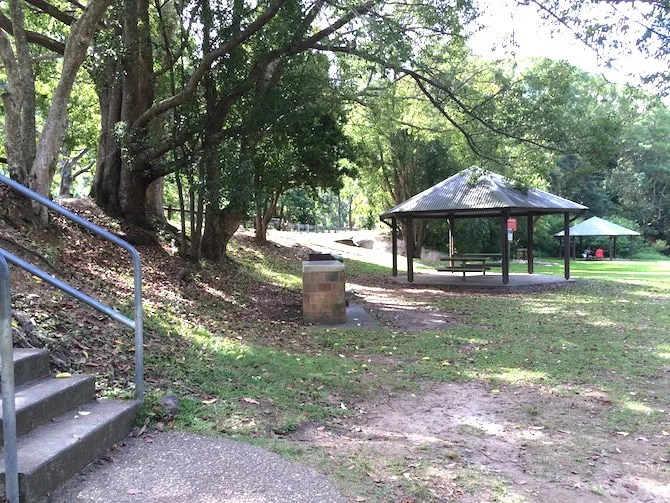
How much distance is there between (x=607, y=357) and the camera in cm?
737

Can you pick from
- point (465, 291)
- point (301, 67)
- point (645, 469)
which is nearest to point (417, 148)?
point (465, 291)

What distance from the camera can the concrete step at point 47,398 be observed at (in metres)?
3.17

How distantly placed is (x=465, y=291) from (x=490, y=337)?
7441mm

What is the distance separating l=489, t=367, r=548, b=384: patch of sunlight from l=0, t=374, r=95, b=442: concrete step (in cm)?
447

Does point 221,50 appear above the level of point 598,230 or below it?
above

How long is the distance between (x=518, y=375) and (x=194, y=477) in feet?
14.6

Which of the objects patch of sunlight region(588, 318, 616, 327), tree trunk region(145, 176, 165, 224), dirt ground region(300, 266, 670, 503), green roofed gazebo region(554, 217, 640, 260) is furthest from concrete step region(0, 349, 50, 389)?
green roofed gazebo region(554, 217, 640, 260)

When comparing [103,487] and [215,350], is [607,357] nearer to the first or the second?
[215,350]

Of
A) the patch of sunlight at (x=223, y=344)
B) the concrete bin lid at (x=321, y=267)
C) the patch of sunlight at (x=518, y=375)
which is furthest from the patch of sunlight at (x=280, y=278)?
the patch of sunlight at (x=518, y=375)

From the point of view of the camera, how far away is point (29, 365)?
370 cm

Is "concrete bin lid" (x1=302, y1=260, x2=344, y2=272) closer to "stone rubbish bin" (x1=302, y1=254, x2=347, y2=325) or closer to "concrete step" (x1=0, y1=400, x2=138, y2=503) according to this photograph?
"stone rubbish bin" (x1=302, y1=254, x2=347, y2=325)

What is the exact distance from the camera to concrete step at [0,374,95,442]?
10.4 feet

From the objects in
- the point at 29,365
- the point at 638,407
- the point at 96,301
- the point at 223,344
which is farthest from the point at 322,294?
the point at 29,365

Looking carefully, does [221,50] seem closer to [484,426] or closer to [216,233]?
[216,233]
